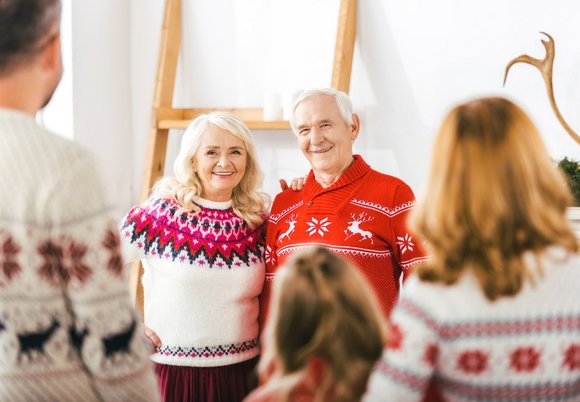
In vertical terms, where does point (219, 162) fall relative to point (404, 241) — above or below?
above

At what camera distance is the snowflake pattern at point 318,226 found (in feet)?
6.26

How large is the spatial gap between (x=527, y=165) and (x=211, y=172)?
1145 millimetres

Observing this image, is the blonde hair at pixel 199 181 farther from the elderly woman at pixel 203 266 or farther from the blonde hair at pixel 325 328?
the blonde hair at pixel 325 328

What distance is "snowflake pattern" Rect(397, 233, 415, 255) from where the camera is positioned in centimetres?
187

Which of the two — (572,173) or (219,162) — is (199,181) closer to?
(219,162)

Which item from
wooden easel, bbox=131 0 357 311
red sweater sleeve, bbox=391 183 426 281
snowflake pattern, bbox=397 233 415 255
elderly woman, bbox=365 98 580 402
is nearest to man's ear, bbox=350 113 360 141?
red sweater sleeve, bbox=391 183 426 281

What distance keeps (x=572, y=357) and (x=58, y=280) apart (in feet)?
2.41

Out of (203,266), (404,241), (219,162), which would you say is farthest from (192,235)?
(404,241)

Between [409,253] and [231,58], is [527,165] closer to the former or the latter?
[409,253]

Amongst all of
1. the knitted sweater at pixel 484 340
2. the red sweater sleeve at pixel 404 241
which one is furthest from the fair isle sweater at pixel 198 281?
the knitted sweater at pixel 484 340

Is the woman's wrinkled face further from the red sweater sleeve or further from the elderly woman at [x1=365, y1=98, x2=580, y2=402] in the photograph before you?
the elderly woman at [x1=365, y1=98, x2=580, y2=402]

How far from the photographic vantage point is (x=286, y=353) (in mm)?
980

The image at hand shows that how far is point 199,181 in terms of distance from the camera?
2.01m

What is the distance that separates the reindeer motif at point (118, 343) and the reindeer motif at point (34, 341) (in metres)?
0.08
